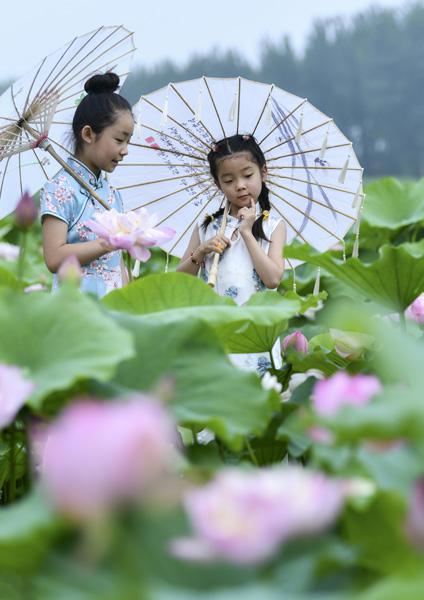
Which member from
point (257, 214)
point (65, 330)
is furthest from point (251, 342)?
point (65, 330)

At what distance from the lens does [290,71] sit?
165 ft

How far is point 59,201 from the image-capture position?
230 centimetres

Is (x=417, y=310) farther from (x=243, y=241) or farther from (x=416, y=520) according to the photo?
→ (x=416, y=520)

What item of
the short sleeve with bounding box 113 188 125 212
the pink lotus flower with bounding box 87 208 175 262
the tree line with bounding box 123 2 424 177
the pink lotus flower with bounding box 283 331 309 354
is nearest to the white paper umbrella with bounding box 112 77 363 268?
the short sleeve with bounding box 113 188 125 212

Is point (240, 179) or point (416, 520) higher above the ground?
point (240, 179)

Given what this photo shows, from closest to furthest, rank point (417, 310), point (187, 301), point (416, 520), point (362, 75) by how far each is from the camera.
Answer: point (416, 520) → point (187, 301) → point (417, 310) → point (362, 75)

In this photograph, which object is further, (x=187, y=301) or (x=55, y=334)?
(x=187, y=301)

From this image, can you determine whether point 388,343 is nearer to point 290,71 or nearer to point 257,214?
point 257,214

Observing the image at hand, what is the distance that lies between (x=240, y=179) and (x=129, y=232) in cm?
70

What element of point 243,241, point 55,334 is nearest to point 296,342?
point 243,241

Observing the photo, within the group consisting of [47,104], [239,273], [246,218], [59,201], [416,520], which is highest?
[47,104]

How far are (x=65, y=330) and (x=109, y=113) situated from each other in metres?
1.30

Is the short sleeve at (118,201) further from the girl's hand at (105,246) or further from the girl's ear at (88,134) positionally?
the girl's hand at (105,246)

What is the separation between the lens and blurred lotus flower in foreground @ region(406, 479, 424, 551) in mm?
674
